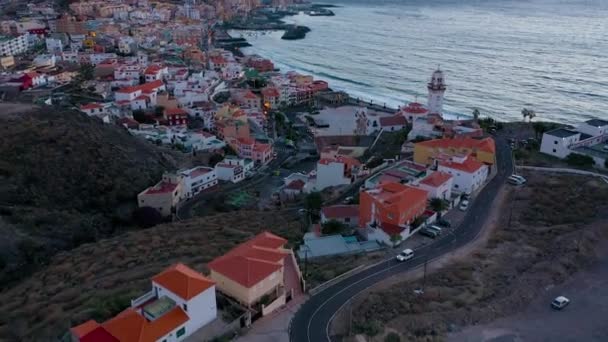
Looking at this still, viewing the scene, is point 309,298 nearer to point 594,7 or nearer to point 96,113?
point 96,113

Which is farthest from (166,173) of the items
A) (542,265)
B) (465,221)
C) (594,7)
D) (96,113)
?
(594,7)

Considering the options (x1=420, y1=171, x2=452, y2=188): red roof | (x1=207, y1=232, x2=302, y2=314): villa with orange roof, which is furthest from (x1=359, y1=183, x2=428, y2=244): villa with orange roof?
(x1=207, y1=232, x2=302, y2=314): villa with orange roof

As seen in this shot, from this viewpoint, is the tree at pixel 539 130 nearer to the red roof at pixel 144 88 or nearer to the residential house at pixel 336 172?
the residential house at pixel 336 172

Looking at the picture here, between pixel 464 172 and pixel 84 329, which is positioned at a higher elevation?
pixel 84 329

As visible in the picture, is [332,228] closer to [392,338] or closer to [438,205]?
[438,205]

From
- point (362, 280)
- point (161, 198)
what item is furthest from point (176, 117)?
point (362, 280)

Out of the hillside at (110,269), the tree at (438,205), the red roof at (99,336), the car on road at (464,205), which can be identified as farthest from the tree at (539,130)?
the red roof at (99,336)
